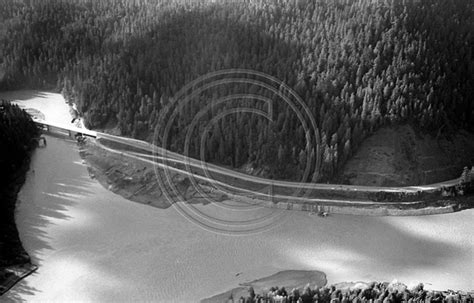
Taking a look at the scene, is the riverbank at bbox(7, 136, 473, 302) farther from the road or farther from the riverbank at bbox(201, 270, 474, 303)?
the road

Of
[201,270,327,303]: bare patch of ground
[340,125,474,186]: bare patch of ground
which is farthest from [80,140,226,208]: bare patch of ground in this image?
[340,125,474,186]: bare patch of ground

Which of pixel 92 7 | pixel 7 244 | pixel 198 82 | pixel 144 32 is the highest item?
pixel 92 7

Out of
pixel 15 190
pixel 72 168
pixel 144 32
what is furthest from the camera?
pixel 144 32

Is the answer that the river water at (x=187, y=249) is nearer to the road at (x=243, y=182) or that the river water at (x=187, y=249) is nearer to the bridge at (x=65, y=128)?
the road at (x=243, y=182)

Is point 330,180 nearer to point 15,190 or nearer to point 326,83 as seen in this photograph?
point 326,83

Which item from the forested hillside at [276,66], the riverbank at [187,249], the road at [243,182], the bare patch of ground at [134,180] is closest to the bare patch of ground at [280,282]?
the riverbank at [187,249]

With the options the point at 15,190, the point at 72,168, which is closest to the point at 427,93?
the point at 72,168

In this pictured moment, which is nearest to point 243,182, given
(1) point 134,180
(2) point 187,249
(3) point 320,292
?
(1) point 134,180

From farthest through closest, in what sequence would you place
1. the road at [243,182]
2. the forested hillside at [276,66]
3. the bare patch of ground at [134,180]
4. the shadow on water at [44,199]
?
the forested hillside at [276,66] → the road at [243,182] → the bare patch of ground at [134,180] → the shadow on water at [44,199]
